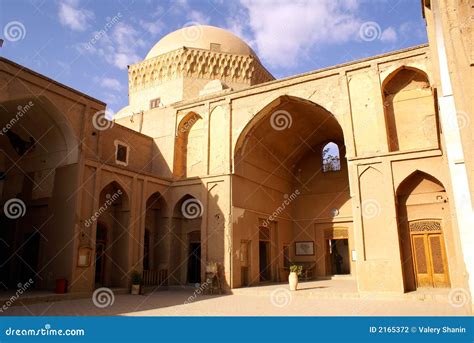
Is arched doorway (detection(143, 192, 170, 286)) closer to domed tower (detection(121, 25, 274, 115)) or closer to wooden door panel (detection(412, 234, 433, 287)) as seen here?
domed tower (detection(121, 25, 274, 115))

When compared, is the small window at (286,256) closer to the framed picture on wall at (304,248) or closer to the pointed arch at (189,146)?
the framed picture on wall at (304,248)

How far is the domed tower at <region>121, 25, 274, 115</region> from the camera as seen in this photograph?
2147 centimetres

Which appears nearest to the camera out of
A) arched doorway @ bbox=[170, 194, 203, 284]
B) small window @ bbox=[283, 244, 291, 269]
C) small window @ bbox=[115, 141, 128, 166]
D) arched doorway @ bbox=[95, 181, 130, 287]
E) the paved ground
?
the paved ground

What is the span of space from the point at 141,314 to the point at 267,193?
10.8m

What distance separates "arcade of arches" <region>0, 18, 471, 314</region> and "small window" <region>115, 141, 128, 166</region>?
9 cm

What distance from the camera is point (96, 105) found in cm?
1507

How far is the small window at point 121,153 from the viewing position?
Result: 16531 millimetres

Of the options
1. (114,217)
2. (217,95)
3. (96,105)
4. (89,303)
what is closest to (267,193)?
(217,95)

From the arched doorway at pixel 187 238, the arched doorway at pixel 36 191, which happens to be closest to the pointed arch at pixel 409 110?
the arched doorway at pixel 187 238

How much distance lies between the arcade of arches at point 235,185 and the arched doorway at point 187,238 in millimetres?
63

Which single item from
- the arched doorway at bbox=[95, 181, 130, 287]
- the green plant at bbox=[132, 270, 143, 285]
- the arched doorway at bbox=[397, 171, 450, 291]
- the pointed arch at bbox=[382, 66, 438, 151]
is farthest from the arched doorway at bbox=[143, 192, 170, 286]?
the pointed arch at bbox=[382, 66, 438, 151]

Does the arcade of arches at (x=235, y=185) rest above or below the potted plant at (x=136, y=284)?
above

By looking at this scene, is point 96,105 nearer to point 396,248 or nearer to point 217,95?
point 217,95

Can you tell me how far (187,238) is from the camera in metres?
17.4
